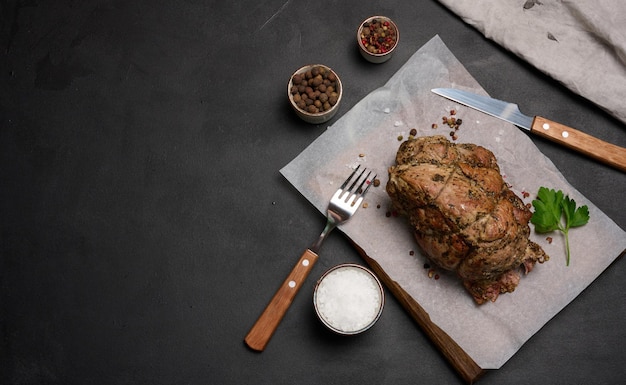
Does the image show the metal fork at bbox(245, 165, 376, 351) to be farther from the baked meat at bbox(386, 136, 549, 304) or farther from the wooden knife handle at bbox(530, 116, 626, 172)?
the wooden knife handle at bbox(530, 116, 626, 172)

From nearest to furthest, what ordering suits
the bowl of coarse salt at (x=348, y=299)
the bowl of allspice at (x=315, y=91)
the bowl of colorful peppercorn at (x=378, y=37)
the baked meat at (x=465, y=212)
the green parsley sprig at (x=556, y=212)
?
the baked meat at (x=465, y=212) → the bowl of coarse salt at (x=348, y=299) → the green parsley sprig at (x=556, y=212) → the bowl of allspice at (x=315, y=91) → the bowl of colorful peppercorn at (x=378, y=37)

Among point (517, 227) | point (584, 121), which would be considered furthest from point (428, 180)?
point (584, 121)

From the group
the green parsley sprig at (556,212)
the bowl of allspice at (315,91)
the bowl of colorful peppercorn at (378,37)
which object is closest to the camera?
the green parsley sprig at (556,212)

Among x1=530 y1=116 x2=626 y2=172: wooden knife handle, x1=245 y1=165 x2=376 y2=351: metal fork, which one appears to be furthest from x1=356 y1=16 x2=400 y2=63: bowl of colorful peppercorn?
x1=530 y1=116 x2=626 y2=172: wooden knife handle

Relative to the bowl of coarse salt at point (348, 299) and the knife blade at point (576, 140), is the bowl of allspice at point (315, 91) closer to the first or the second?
the bowl of coarse salt at point (348, 299)

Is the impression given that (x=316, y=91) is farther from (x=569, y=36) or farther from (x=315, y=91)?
(x=569, y=36)

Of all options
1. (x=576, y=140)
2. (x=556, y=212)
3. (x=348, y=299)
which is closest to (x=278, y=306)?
(x=348, y=299)

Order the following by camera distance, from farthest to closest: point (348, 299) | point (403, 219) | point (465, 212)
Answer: point (403, 219), point (348, 299), point (465, 212)

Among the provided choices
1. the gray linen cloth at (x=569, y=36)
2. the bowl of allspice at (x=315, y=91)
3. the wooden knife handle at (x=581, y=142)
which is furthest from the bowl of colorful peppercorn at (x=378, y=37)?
the wooden knife handle at (x=581, y=142)
